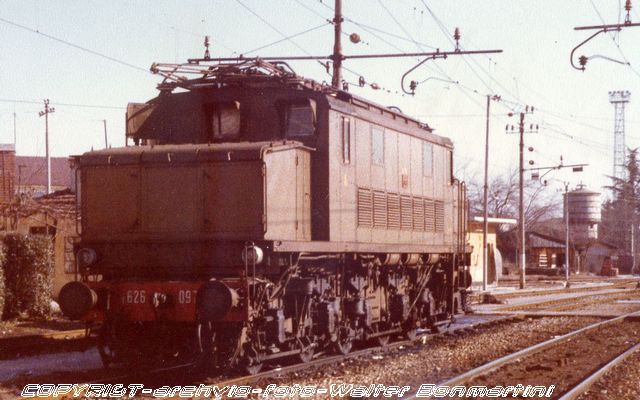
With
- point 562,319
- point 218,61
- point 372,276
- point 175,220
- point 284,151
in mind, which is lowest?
point 562,319

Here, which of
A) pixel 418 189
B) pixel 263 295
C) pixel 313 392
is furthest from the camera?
pixel 418 189

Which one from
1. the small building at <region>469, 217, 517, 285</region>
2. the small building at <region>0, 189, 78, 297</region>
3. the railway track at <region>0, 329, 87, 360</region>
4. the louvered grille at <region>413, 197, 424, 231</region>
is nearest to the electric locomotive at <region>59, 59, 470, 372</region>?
the louvered grille at <region>413, 197, 424, 231</region>

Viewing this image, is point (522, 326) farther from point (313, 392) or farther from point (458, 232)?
point (313, 392)

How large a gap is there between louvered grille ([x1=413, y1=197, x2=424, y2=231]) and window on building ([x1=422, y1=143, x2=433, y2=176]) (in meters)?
0.73

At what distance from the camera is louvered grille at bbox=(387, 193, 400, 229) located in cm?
1603

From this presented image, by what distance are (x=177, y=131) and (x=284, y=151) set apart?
6.62 ft

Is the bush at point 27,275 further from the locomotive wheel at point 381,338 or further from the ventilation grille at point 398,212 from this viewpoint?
the ventilation grille at point 398,212

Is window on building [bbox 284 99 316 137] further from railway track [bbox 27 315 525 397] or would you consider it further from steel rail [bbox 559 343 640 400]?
steel rail [bbox 559 343 640 400]

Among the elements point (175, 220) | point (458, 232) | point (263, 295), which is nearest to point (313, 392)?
point (263, 295)

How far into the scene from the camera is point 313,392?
35.2 ft

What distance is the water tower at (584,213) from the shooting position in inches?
3012

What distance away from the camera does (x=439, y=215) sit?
62.3ft

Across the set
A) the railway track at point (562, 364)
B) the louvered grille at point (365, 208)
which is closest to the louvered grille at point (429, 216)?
the louvered grille at point (365, 208)

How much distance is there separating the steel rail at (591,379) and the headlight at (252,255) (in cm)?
421
